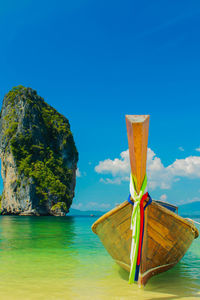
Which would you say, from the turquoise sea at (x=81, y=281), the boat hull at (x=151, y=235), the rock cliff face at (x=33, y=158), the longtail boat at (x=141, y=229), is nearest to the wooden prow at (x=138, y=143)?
the longtail boat at (x=141, y=229)

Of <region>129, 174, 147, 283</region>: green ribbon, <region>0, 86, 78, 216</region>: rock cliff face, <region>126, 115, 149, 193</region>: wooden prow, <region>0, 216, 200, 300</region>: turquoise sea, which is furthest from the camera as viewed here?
<region>0, 86, 78, 216</region>: rock cliff face

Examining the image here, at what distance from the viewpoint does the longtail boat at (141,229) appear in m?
4.31

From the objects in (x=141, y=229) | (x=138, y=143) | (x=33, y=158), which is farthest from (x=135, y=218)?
Result: (x=33, y=158)

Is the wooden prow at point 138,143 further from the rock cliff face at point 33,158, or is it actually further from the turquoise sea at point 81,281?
the rock cliff face at point 33,158

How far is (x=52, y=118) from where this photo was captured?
74.4 meters

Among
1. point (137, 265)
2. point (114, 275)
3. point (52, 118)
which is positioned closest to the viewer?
point (137, 265)

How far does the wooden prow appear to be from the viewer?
13.4 ft

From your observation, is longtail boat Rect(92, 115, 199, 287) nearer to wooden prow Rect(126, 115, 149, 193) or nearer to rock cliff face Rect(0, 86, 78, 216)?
wooden prow Rect(126, 115, 149, 193)

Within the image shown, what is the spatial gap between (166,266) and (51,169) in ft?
198

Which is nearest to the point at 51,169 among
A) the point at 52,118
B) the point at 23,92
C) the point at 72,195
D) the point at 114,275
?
the point at 72,195

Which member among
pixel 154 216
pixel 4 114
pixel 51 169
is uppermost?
pixel 4 114

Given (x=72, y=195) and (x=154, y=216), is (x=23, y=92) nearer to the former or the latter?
(x=72, y=195)

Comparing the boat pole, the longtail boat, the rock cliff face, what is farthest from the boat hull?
the rock cliff face

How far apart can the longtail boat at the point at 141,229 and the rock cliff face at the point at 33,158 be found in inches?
2090
